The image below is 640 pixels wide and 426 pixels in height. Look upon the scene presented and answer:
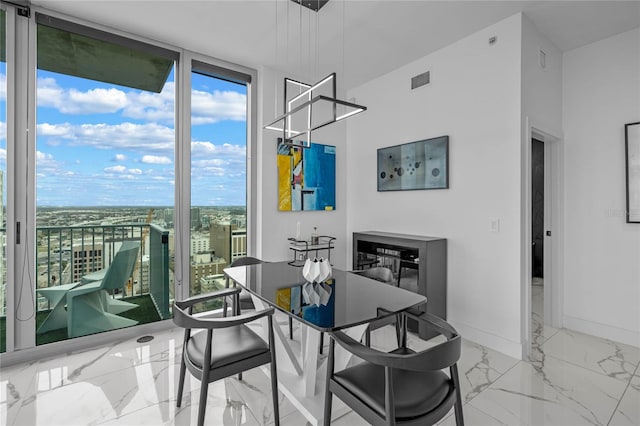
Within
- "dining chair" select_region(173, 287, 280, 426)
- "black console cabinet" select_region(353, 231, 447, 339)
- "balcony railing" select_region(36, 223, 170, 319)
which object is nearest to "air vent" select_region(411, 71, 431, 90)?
"black console cabinet" select_region(353, 231, 447, 339)

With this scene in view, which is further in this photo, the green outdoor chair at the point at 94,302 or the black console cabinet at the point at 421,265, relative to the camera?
the black console cabinet at the point at 421,265

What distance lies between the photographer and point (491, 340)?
294 centimetres

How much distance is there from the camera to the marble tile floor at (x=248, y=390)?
6.51ft

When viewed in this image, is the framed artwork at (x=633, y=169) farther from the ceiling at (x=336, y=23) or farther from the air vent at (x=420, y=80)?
the air vent at (x=420, y=80)

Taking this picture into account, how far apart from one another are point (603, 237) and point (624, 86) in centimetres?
139

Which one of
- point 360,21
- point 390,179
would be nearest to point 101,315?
point 390,179

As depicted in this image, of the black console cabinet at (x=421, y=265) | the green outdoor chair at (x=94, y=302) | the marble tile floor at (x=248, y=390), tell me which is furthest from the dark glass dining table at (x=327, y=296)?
the green outdoor chair at (x=94, y=302)

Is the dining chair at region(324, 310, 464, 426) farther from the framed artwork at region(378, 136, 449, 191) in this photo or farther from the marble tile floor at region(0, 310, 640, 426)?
the framed artwork at region(378, 136, 449, 191)

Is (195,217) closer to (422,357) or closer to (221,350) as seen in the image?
(221,350)

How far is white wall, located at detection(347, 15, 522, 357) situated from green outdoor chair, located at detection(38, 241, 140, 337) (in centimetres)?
290

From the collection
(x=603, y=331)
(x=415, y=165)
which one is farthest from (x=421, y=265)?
(x=603, y=331)

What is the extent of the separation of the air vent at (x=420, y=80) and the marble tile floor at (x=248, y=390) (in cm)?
269

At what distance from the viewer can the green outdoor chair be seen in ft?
9.46

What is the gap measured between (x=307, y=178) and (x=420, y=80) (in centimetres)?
170
